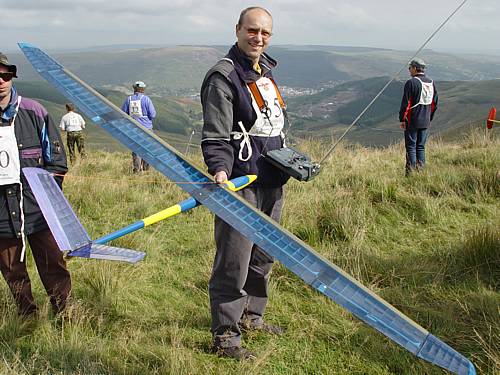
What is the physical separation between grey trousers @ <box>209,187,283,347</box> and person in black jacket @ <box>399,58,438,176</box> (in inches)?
186

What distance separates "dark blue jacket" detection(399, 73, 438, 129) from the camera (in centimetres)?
675

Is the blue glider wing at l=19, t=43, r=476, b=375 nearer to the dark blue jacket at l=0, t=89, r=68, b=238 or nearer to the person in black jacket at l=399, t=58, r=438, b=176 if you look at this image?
the dark blue jacket at l=0, t=89, r=68, b=238

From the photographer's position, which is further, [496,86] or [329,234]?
[496,86]

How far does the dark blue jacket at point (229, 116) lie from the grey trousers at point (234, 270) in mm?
183

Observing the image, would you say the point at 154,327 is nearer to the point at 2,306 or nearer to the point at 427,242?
the point at 2,306

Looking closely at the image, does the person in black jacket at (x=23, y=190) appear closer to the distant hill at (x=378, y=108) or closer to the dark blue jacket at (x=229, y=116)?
the dark blue jacket at (x=229, y=116)

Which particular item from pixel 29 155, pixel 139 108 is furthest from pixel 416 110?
pixel 29 155

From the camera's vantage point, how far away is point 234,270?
96.3 inches

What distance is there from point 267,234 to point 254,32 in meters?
1.16

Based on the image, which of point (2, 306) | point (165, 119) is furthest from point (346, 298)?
point (165, 119)

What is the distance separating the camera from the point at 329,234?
4.34 metres

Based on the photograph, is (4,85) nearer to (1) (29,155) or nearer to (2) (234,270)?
(1) (29,155)

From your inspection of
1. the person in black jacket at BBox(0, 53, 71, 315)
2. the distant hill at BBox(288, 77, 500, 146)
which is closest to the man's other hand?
the person in black jacket at BBox(0, 53, 71, 315)

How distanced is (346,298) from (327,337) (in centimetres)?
129
